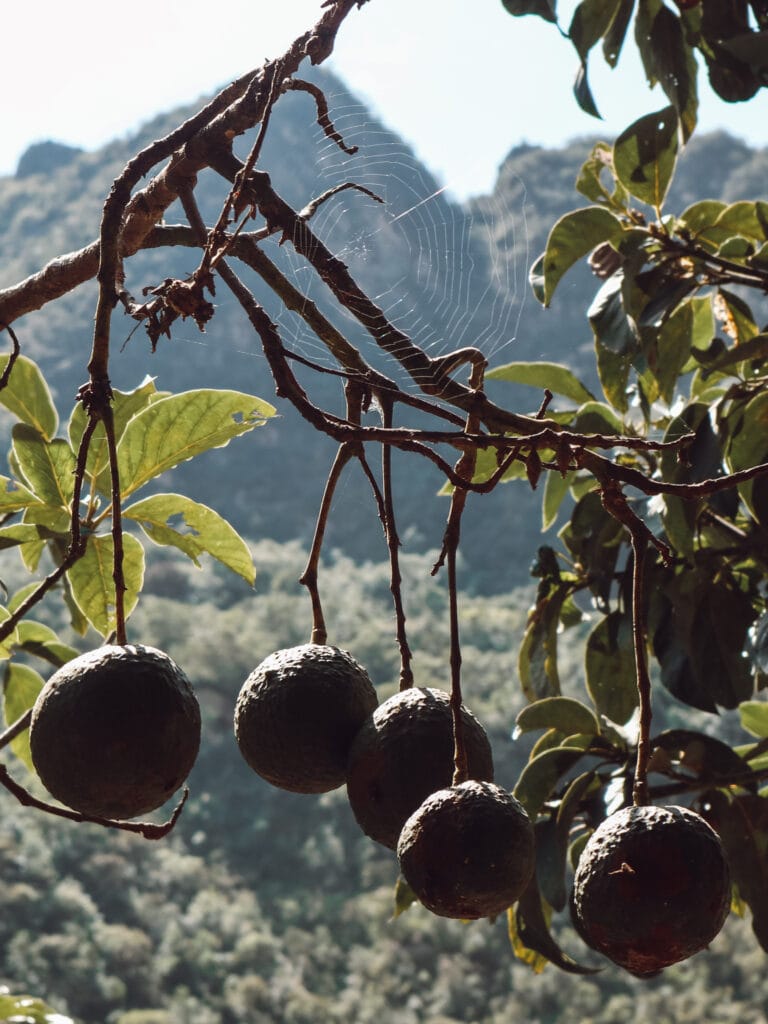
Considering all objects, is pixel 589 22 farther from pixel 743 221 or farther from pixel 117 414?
pixel 117 414

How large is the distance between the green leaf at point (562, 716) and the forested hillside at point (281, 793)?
10918mm

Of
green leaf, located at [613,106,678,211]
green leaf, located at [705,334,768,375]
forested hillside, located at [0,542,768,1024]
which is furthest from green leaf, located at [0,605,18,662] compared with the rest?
forested hillside, located at [0,542,768,1024]

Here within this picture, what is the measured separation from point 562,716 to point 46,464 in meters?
0.61

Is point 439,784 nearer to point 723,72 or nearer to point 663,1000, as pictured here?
point 723,72

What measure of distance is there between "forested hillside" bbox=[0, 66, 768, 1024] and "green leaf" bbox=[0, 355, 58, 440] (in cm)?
1102

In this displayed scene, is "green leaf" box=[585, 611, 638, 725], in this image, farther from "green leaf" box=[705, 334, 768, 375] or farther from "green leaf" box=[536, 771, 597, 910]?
"green leaf" box=[705, 334, 768, 375]

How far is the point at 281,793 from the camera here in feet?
74.7

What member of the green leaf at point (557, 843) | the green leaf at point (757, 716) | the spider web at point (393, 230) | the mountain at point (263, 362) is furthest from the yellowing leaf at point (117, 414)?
the mountain at point (263, 362)

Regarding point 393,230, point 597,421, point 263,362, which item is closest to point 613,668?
point 597,421

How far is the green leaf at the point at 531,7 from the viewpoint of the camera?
1.23 m

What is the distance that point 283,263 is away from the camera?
3.70 feet

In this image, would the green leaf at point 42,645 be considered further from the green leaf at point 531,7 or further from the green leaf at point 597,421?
the green leaf at point 531,7

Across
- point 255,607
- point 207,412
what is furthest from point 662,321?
point 255,607

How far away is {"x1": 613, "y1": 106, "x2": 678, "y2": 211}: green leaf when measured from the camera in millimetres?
1321
